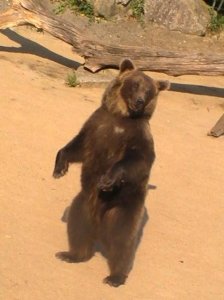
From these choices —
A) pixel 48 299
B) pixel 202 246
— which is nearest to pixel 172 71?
pixel 202 246

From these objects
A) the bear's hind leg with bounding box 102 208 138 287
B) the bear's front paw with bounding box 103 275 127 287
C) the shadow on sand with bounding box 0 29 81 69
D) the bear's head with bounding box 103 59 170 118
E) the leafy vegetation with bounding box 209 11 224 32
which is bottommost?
the leafy vegetation with bounding box 209 11 224 32

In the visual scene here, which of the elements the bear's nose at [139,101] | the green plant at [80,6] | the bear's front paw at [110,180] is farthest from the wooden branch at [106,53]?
the bear's front paw at [110,180]

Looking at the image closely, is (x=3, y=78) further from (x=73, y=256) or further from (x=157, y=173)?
(x=73, y=256)

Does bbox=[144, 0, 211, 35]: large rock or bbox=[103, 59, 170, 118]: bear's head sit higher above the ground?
bbox=[103, 59, 170, 118]: bear's head

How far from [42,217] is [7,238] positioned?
65 centimetres

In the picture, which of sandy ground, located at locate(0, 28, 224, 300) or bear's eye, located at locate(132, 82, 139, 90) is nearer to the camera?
sandy ground, located at locate(0, 28, 224, 300)

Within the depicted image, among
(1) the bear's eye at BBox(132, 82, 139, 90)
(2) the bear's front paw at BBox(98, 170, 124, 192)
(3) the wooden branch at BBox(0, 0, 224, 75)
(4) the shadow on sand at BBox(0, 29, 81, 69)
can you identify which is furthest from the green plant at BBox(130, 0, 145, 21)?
(2) the bear's front paw at BBox(98, 170, 124, 192)

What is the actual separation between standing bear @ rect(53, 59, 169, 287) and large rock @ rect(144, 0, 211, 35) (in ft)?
33.9

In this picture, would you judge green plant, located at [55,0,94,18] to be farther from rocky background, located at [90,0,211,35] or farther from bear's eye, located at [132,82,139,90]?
bear's eye, located at [132,82,139,90]

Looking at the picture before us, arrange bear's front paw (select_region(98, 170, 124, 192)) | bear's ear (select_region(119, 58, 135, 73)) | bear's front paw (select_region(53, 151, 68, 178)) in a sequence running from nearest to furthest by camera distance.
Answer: bear's front paw (select_region(98, 170, 124, 192)) < bear's front paw (select_region(53, 151, 68, 178)) < bear's ear (select_region(119, 58, 135, 73))

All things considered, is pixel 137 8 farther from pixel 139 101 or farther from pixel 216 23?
pixel 139 101

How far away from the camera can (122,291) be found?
5.52m

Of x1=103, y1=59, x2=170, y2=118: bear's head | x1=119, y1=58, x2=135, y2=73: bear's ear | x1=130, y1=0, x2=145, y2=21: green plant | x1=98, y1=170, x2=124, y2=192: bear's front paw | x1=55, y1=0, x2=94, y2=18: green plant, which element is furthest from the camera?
x1=130, y1=0, x2=145, y2=21: green plant

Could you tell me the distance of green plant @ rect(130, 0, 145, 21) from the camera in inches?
628
